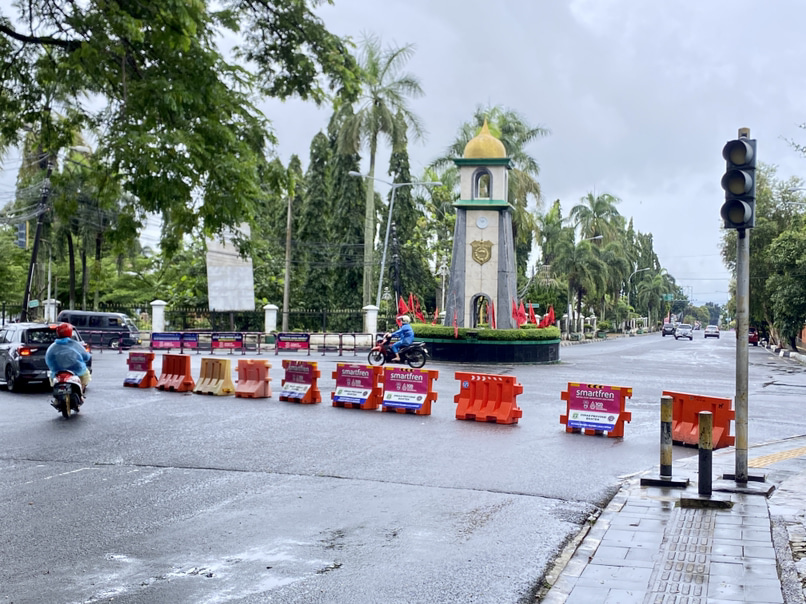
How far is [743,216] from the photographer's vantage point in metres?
9.05

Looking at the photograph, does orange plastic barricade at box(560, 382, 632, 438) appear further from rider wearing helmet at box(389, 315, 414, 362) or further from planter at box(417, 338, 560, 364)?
planter at box(417, 338, 560, 364)

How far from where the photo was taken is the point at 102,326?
41.9 metres

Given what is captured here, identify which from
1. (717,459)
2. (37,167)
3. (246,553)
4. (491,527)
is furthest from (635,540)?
(37,167)

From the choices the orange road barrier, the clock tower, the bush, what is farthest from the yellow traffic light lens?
the clock tower

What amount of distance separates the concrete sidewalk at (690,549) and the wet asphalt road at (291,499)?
0.35 m

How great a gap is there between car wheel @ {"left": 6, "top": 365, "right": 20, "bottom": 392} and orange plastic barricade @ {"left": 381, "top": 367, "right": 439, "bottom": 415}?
8147 mm

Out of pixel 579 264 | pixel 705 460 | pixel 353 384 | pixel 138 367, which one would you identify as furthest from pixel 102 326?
pixel 579 264

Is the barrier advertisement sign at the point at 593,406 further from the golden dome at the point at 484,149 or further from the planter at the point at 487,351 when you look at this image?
the golden dome at the point at 484,149

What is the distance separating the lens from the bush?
104ft

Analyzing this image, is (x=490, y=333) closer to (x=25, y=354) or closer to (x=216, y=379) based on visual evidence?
(x=216, y=379)

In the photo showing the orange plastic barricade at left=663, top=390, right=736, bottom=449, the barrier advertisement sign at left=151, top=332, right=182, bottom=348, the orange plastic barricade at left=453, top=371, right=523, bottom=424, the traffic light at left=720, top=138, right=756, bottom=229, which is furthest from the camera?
the barrier advertisement sign at left=151, top=332, right=182, bottom=348

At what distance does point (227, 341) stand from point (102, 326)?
7.65 m

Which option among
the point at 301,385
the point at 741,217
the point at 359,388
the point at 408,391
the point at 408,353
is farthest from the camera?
the point at 408,353

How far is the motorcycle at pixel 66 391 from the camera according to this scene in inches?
545
